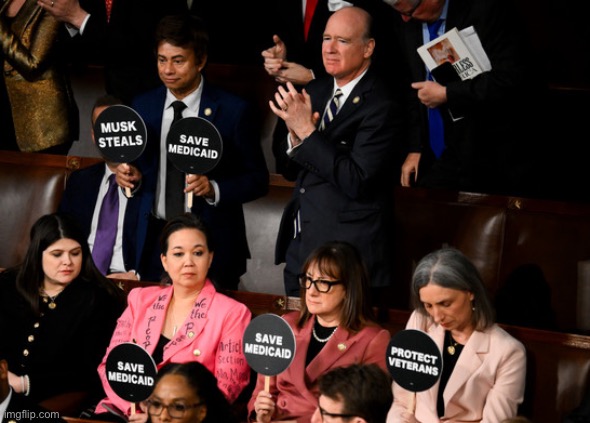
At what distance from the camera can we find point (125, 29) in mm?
5004

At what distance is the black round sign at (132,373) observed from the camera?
363cm

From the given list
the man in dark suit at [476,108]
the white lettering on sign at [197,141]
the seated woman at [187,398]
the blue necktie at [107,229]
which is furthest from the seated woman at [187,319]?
the man in dark suit at [476,108]

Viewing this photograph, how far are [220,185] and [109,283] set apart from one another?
0.54 meters

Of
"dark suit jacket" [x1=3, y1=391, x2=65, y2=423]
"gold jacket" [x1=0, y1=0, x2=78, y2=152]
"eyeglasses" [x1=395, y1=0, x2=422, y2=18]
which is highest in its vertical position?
"eyeglasses" [x1=395, y1=0, x2=422, y2=18]

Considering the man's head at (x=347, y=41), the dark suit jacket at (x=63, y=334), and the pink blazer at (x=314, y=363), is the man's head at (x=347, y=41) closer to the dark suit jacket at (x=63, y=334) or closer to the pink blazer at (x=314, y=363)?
the pink blazer at (x=314, y=363)

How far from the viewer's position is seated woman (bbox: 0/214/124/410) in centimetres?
423

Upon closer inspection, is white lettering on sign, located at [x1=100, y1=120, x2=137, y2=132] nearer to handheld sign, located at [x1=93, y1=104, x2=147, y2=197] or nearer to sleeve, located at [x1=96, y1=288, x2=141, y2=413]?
handheld sign, located at [x1=93, y1=104, x2=147, y2=197]

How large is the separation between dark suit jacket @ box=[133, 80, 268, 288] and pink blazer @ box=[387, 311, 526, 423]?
41.2 inches

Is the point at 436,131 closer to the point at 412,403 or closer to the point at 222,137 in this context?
the point at 222,137

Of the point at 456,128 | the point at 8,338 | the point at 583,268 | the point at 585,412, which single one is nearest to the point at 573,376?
the point at 585,412

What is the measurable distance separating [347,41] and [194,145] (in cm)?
65

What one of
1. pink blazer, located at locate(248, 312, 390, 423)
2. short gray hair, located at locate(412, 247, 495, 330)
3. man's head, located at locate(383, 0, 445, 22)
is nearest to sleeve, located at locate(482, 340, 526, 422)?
short gray hair, located at locate(412, 247, 495, 330)

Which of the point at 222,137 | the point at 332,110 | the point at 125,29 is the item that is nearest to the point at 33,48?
the point at 125,29

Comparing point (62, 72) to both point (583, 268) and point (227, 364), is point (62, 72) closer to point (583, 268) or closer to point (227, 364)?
point (227, 364)
